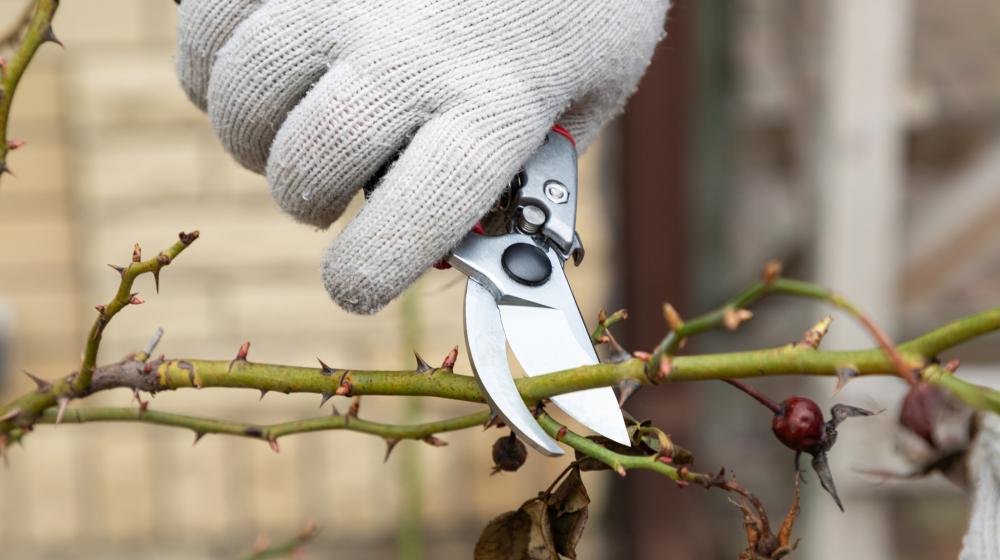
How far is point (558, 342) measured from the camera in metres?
0.81

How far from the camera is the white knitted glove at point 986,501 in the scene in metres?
0.75

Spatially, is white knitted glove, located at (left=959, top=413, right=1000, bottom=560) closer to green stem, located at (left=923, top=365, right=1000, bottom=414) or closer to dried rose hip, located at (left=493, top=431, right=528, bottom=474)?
green stem, located at (left=923, top=365, right=1000, bottom=414)

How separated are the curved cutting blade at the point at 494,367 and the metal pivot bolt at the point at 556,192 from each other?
0.33 feet

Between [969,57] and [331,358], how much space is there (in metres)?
4.27

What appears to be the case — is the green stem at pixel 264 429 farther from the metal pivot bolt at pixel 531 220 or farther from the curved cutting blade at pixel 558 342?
the metal pivot bolt at pixel 531 220

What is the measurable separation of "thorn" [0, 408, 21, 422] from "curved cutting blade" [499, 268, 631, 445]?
0.35m

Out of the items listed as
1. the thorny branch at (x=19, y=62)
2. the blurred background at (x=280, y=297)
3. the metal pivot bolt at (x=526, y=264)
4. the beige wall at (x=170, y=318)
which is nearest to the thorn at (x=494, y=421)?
the metal pivot bolt at (x=526, y=264)

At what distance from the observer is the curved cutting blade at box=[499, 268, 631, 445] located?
77 centimetres

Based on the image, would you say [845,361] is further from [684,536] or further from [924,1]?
[924,1]

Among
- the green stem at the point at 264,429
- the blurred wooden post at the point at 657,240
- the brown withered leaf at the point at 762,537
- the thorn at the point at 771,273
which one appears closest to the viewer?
the thorn at the point at 771,273

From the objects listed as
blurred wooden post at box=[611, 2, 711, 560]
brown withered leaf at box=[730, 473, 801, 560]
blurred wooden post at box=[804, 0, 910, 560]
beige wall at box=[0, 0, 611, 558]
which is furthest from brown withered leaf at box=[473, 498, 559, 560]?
blurred wooden post at box=[611, 2, 711, 560]

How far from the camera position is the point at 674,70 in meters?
2.84

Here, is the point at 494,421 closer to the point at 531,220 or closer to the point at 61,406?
the point at 531,220

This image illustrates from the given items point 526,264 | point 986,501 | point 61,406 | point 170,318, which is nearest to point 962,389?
point 986,501
